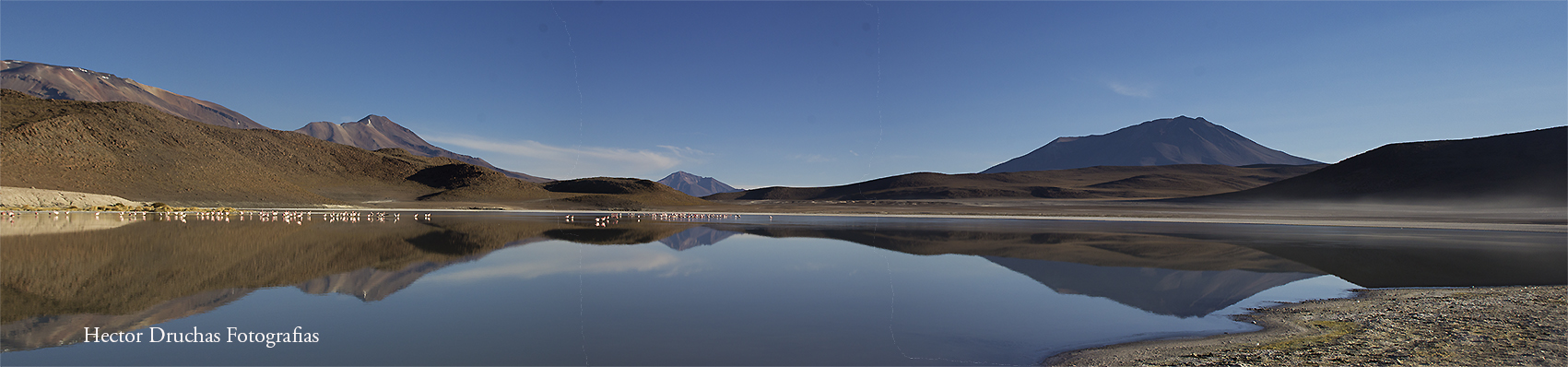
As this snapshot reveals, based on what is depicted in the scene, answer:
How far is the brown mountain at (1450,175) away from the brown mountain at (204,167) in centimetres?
8913

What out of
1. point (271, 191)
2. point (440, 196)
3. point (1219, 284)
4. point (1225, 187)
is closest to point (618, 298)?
point (1219, 284)

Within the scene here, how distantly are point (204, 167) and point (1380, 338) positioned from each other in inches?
3722

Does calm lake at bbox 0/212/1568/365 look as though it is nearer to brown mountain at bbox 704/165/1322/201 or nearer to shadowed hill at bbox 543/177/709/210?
shadowed hill at bbox 543/177/709/210

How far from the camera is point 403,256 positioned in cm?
1427

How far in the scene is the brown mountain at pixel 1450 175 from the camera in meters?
57.8

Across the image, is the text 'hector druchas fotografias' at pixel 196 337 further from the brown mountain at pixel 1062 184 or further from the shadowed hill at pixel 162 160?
the brown mountain at pixel 1062 184

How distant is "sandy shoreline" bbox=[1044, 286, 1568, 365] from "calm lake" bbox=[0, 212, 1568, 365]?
485 millimetres

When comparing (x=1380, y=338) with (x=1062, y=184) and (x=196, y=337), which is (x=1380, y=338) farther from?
(x=1062, y=184)

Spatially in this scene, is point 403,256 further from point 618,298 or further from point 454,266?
point 618,298

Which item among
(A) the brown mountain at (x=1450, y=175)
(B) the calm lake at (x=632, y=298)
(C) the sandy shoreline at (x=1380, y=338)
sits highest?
(A) the brown mountain at (x=1450, y=175)

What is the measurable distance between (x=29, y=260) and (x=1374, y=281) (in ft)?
84.6

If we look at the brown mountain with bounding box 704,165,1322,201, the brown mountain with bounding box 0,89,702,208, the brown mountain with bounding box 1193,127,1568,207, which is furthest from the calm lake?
the brown mountain with bounding box 704,165,1322,201

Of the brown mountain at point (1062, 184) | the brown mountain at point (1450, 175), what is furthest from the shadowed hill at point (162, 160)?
the brown mountain at point (1450, 175)

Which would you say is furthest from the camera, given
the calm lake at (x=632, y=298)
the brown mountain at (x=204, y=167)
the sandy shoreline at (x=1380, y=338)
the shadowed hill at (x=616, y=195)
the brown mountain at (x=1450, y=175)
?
the shadowed hill at (x=616, y=195)
